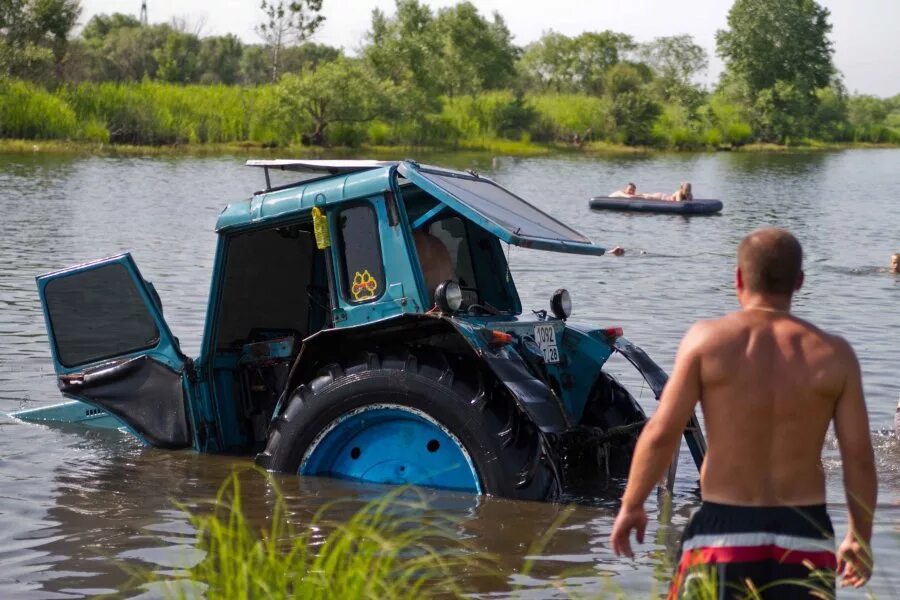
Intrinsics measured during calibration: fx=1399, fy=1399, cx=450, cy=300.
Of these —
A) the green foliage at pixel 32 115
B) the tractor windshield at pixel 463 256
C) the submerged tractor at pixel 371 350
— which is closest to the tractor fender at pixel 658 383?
the submerged tractor at pixel 371 350

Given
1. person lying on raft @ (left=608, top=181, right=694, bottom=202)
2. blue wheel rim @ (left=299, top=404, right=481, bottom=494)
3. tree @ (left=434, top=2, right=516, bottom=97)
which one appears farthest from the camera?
tree @ (left=434, top=2, right=516, bottom=97)

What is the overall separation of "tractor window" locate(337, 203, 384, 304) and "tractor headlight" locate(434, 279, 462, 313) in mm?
518

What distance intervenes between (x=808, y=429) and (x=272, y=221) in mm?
4441

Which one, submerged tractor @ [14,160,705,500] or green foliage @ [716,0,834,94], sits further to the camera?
green foliage @ [716,0,834,94]

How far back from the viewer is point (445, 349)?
7.64 meters

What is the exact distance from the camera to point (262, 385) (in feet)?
29.0

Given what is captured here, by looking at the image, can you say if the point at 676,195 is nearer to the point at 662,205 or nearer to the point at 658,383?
the point at 662,205

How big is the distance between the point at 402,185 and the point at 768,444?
168 inches

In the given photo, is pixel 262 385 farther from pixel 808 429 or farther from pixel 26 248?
pixel 26 248

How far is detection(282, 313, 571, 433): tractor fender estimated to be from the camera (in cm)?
717

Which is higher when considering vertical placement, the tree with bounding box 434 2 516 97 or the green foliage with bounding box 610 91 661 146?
the tree with bounding box 434 2 516 97

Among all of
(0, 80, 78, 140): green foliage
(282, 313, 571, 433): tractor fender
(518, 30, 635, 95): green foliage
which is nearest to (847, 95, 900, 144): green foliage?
(518, 30, 635, 95): green foliage

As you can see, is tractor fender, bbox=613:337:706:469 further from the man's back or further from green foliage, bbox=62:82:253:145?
green foliage, bbox=62:82:253:145

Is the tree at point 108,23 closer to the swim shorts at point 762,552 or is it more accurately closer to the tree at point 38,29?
the tree at point 38,29
